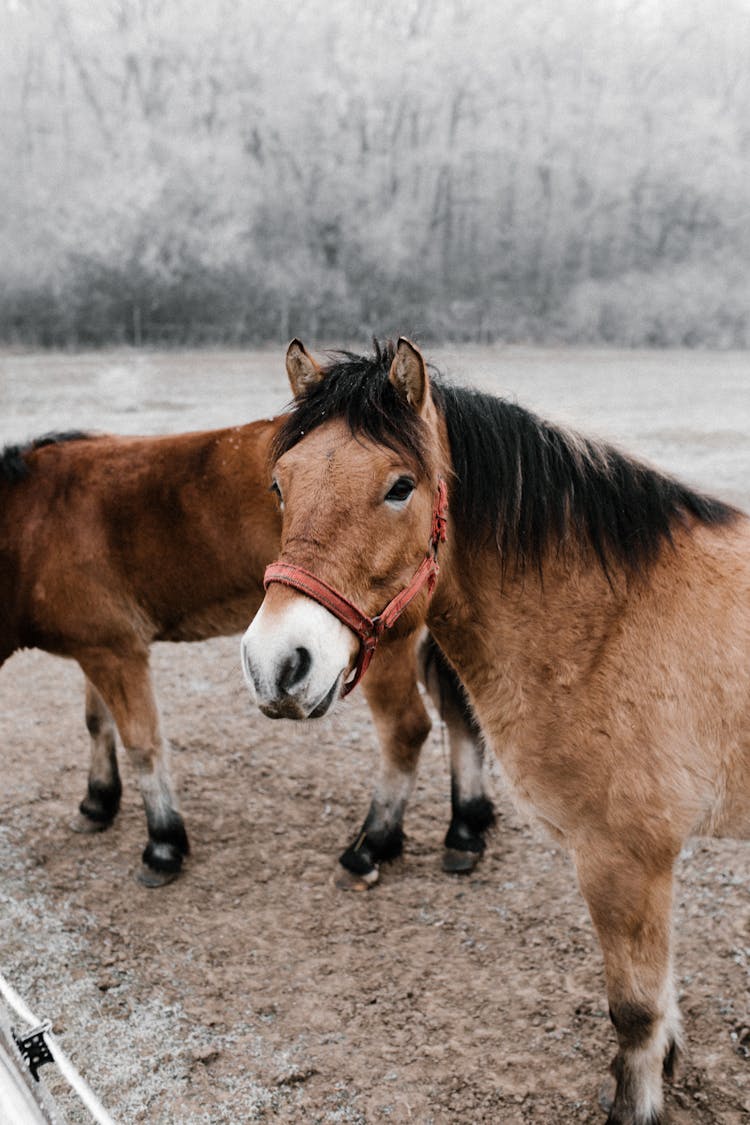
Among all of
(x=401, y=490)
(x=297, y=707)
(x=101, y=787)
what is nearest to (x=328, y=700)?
(x=297, y=707)

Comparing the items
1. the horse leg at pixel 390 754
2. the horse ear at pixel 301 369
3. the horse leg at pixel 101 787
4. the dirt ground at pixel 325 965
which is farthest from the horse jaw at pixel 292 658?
the horse leg at pixel 101 787

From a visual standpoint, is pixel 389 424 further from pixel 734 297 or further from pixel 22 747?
pixel 734 297

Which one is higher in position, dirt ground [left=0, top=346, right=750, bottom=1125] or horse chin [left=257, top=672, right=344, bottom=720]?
horse chin [left=257, top=672, right=344, bottom=720]

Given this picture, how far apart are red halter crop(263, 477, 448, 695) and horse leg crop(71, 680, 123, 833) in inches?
107

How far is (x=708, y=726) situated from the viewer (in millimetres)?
2080

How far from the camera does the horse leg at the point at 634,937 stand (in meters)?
2.05

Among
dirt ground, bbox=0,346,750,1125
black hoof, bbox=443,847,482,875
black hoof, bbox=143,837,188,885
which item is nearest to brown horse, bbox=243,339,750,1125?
dirt ground, bbox=0,346,750,1125

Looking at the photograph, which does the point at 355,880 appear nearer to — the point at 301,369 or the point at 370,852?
the point at 370,852

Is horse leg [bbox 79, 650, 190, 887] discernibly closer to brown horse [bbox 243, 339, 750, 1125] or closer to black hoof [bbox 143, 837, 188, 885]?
black hoof [bbox 143, 837, 188, 885]

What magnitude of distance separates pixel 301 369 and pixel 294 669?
94cm

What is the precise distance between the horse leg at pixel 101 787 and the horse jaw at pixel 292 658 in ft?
9.10

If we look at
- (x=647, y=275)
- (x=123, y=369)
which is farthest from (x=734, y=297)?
(x=123, y=369)

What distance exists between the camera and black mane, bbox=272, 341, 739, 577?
2193 millimetres

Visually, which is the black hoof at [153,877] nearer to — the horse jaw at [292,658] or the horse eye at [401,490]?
the horse jaw at [292,658]
